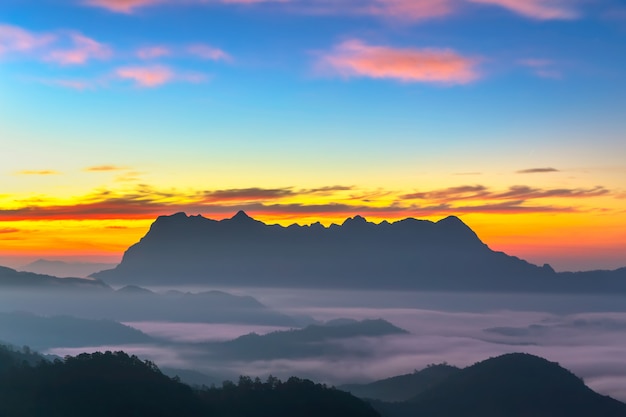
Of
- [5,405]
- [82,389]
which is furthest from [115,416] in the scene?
[5,405]

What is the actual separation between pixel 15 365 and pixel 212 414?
53987 millimetres

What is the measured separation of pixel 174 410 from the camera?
18862 centimetres

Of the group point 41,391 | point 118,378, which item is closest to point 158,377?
point 118,378

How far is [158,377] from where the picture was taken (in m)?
200

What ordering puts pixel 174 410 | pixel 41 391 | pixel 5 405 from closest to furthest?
pixel 5 405
pixel 41 391
pixel 174 410

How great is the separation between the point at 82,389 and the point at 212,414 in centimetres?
3507

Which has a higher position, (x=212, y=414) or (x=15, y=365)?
(x=15, y=365)

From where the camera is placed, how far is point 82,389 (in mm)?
183500

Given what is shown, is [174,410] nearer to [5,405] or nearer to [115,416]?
[115,416]

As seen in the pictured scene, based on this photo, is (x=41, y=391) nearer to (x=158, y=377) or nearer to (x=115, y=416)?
(x=115, y=416)

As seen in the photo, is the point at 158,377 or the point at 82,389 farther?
the point at 158,377

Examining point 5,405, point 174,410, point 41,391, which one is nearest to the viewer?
point 5,405

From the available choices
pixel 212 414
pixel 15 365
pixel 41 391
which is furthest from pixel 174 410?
pixel 15 365

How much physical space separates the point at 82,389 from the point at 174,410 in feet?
77.0
